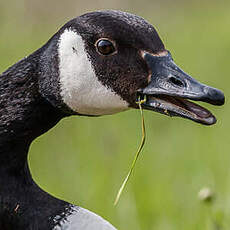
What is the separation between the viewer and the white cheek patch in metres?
2.64

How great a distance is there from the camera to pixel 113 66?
8.79ft

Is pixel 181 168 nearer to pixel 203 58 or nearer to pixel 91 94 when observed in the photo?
pixel 91 94

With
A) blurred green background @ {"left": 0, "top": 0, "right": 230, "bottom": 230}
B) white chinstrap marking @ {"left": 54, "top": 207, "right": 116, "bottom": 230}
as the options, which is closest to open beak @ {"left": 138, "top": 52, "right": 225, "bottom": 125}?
white chinstrap marking @ {"left": 54, "top": 207, "right": 116, "bottom": 230}

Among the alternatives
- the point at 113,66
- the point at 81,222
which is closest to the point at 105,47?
the point at 113,66

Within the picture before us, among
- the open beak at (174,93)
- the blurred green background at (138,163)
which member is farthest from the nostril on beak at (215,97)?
the blurred green background at (138,163)

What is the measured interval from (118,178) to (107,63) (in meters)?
2.31

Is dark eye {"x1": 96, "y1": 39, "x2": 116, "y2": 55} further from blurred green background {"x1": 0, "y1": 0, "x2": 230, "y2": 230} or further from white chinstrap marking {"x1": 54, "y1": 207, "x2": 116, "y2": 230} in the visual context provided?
blurred green background {"x1": 0, "y1": 0, "x2": 230, "y2": 230}

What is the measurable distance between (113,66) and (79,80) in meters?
0.14

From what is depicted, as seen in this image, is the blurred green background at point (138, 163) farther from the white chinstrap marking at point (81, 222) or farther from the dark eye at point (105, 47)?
the dark eye at point (105, 47)

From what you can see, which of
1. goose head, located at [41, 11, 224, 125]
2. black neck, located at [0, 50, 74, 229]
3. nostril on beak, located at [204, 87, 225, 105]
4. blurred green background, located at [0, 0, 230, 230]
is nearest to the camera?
nostril on beak, located at [204, 87, 225, 105]

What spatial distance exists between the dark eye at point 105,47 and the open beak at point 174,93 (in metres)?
0.13

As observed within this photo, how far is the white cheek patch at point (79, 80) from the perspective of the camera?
2.64 meters

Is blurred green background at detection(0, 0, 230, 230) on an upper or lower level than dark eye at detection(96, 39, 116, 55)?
lower

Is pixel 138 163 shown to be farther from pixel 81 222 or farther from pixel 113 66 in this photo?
pixel 113 66
